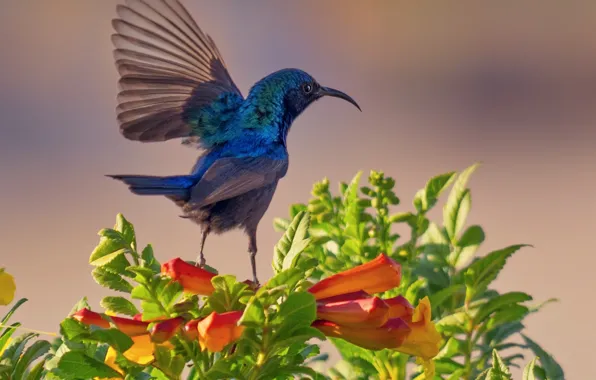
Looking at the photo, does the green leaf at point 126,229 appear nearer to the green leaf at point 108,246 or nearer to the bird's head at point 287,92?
the green leaf at point 108,246

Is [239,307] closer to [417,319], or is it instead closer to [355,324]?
[355,324]

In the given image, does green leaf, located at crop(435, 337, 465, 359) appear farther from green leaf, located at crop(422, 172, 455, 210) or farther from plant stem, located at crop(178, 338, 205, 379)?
plant stem, located at crop(178, 338, 205, 379)

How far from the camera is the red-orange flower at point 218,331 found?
1.10 metres

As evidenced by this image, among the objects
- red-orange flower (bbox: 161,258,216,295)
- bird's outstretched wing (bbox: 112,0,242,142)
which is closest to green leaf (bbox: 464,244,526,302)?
red-orange flower (bbox: 161,258,216,295)

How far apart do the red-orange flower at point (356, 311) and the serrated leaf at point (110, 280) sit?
0.27 meters

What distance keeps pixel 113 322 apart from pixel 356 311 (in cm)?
31

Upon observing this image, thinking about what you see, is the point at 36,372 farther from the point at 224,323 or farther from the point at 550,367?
the point at 550,367

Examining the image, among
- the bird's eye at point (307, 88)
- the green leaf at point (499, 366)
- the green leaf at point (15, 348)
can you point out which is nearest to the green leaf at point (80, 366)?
the green leaf at point (15, 348)

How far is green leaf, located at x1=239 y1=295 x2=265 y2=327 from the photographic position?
3.59 feet

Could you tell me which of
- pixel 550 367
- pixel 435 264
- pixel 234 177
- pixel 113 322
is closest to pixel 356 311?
pixel 113 322

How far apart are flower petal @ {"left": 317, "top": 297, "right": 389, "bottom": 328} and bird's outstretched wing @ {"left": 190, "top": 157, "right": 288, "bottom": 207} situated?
1.51 m

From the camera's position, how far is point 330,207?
1935 millimetres

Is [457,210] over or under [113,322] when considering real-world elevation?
under

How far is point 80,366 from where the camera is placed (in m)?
1.13
